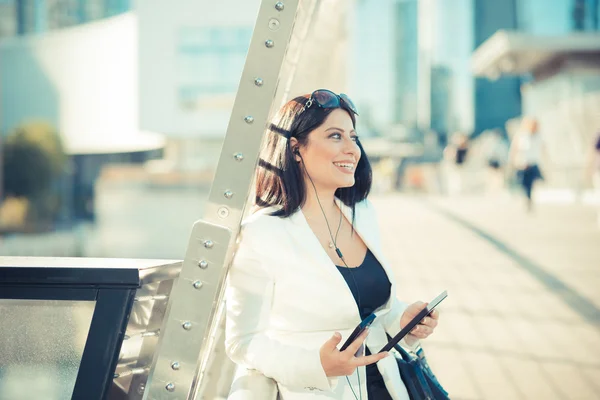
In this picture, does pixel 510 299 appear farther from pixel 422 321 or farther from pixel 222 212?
pixel 222 212

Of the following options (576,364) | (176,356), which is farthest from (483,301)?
(176,356)

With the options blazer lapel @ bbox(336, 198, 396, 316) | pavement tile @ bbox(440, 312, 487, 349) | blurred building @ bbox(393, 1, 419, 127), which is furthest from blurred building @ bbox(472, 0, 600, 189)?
blurred building @ bbox(393, 1, 419, 127)

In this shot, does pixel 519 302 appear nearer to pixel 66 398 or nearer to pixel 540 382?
pixel 540 382

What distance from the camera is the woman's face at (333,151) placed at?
2074 mm

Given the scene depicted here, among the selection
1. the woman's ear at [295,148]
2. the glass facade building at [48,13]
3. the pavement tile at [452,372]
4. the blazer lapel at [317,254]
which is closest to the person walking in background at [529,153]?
the pavement tile at [452,372]

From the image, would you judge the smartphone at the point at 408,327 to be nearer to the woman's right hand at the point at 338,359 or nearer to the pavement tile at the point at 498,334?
the woman's right hand at the point at 338,359

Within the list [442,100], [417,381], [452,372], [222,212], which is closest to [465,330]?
[452,372]

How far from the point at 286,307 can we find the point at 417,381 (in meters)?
0.47

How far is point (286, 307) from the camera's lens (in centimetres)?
191

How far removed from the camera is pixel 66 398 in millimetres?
1722

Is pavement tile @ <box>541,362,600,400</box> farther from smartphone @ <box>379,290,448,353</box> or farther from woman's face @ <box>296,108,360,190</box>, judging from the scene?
woman's face @ <box>296,108,360,190</box>

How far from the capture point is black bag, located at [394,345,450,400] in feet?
6.72

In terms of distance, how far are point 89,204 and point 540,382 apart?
83.4 feet

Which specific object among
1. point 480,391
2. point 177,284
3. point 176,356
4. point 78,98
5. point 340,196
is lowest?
point 480,391
